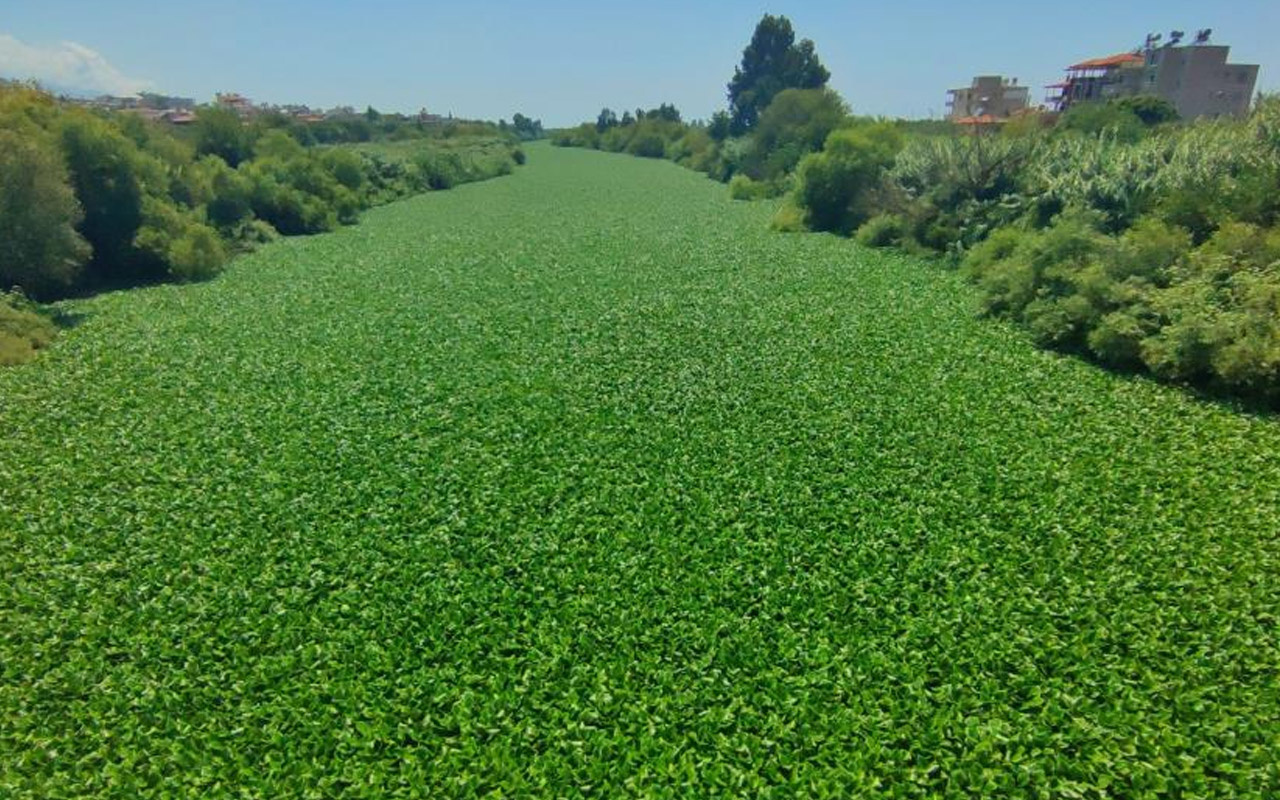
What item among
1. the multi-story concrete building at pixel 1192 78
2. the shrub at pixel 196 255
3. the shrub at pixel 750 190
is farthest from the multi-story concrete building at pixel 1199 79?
the shrub at pixel 196 255

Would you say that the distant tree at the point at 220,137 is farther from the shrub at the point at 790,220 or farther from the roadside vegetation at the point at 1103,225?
the roadside vegetation at the point at 1103,225

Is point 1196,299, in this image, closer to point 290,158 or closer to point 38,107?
point 38,107

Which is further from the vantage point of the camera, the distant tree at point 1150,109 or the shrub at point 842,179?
the distant tree at point 1150,109

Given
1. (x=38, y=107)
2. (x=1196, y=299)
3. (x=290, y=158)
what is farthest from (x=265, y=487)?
(x=290, y=158)

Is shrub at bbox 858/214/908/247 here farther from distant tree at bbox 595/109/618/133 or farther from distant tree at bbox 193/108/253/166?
distant tree at bbox 595/109/618/133

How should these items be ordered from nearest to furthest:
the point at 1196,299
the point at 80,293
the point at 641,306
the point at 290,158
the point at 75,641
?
the point at 75,641, the point at 1196,299, the point at 641,306, the point at 80,293, the point at 290,158
